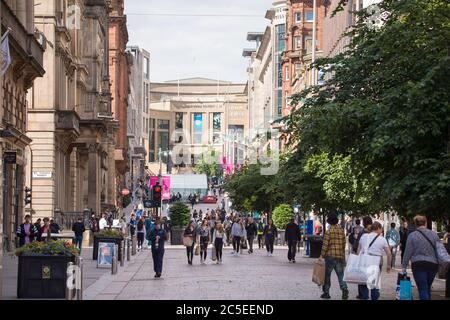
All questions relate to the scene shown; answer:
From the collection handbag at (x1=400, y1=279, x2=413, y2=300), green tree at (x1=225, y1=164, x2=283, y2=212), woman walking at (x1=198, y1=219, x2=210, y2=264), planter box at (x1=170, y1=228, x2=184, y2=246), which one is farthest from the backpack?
green tree at (x1=225, y1=164, x2=283, y2=212)

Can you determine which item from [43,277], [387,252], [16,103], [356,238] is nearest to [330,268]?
[387,252]

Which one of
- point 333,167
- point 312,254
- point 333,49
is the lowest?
point 312,254

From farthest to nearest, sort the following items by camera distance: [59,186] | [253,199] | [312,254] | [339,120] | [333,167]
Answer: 1. [253,199]
2. [59,186]
3. [312,254]
4. [333,167]
5. [339,120]

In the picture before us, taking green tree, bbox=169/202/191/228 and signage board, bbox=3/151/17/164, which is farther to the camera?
green tree, bbox=169/202/191/228

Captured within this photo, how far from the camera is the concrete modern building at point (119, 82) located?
120m

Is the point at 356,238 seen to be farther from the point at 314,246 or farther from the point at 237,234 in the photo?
the point at 237,234

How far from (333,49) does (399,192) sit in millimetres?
76667

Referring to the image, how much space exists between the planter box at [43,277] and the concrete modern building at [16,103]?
1679cm

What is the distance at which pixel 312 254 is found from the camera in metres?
49.4

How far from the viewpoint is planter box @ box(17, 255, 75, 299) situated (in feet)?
76.4

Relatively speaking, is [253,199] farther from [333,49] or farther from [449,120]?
[449,120]

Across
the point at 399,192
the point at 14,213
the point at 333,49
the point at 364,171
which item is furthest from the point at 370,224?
the point at 333,49

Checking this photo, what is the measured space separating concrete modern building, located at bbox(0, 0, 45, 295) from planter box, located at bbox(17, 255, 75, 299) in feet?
55.1

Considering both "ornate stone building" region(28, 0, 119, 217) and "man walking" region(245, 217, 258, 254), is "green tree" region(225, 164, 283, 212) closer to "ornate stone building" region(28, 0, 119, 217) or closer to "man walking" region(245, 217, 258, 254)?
"ornate stone building" region(28, 0, 119, 217)
